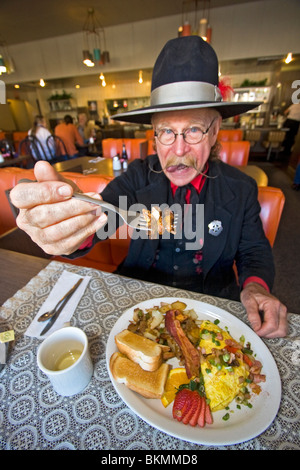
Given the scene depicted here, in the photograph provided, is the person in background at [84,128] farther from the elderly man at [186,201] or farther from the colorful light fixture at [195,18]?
the elderly man at [186,201]

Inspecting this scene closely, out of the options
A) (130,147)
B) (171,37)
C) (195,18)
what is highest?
(195,18)

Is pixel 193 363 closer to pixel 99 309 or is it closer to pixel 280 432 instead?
pixel 280 432

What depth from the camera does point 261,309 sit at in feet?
3.00

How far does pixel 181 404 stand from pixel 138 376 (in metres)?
0.15

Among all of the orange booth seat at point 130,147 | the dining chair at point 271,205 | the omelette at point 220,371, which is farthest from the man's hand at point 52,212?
the orange booth seat at point 130,147

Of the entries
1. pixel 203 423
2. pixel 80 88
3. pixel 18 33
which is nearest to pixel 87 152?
pixel 18 33

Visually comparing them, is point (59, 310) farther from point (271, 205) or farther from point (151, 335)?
point (271, 205)

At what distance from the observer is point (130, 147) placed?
4.71 metres

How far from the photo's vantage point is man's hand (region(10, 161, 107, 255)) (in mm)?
721

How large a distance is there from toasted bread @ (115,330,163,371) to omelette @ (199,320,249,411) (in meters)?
0.16

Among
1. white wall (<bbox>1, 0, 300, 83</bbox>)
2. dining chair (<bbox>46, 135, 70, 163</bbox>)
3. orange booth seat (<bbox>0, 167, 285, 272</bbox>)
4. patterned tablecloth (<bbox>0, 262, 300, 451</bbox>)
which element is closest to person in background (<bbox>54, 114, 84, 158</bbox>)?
dining chair (<bbox>46, 135, 70, 163</bbox>)

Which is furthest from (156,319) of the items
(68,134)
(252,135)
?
(252,135)

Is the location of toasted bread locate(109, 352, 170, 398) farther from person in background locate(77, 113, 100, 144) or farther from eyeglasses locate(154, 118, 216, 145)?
person in background locate(77, 113, 100, 144)
